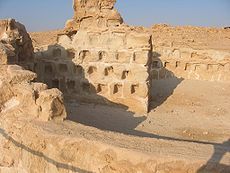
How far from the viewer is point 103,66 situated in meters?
7.80

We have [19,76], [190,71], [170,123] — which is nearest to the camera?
[19,76]

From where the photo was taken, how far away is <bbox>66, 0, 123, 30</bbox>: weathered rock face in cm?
920

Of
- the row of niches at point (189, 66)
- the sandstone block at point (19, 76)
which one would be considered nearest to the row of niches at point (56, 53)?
the sandstone block at point (19, 76)

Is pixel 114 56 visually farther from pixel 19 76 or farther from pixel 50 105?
pixel 50 105

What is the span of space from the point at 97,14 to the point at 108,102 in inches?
112

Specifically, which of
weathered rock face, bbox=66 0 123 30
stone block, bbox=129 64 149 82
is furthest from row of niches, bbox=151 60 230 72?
stone block, bbox=129 64 149 82

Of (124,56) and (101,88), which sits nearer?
(124,56)

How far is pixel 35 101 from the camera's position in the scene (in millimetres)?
4301

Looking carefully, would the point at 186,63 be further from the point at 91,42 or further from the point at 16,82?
the point at 16,82

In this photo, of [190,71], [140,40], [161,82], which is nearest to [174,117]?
[140,40]

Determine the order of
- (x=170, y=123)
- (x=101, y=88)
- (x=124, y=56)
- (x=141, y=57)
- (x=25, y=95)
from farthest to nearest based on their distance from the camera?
(x=101, y=88), (x=124, y=56), (x=141, y=57), (x=170, y=123), (x=25, y=95)

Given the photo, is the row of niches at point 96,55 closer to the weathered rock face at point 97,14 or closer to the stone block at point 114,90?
the stone block at point 114,90

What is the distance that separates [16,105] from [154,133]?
8.49 feet

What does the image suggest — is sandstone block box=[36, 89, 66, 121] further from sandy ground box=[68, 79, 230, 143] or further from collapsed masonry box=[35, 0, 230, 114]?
collapsed masonry box=[35, 0, 230, 114]
